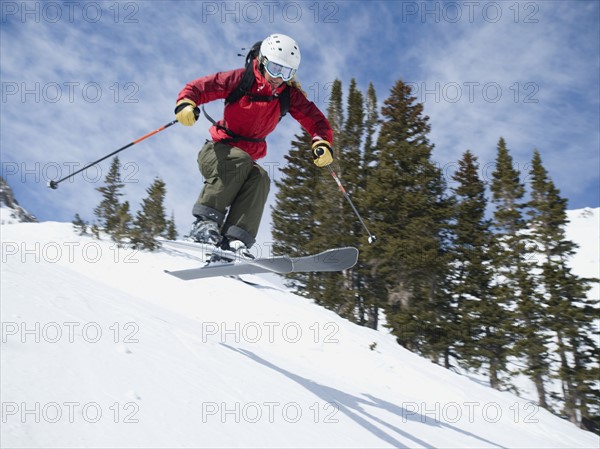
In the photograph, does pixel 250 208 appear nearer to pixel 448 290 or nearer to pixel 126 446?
pixel 126 446

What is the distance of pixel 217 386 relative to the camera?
4125 millimetres

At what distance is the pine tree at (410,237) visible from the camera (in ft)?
65.6

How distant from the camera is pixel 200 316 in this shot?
9688 millimetres

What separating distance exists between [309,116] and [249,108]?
0.98 m

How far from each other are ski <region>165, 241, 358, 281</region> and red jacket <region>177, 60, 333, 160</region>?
145 cm

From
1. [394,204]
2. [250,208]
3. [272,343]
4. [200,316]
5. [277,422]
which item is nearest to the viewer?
[277,422]

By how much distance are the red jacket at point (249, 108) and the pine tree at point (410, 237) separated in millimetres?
16158

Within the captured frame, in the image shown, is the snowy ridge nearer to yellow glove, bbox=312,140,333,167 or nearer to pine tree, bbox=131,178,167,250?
pine tree, bbox=131,178,167,250

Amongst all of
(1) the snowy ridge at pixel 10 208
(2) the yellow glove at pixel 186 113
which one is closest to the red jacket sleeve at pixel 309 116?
(2) the yellow glove at pixel 186 113

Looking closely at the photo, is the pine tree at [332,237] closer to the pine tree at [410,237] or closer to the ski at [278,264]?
the pine tree at [410,237]

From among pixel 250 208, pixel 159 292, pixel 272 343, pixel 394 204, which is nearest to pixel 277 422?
pixel 250 208

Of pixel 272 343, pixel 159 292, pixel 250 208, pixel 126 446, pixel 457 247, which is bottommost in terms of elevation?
pixel 126 446

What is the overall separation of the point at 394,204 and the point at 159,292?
14536 millimetres

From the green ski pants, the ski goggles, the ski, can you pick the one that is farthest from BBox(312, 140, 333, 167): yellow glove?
the ski
